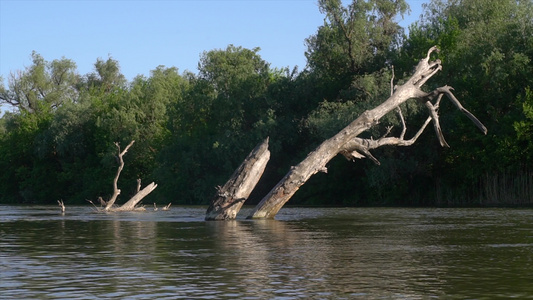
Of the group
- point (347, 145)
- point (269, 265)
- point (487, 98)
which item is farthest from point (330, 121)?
point (269, 265)

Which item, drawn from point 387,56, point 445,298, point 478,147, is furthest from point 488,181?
point 445,298

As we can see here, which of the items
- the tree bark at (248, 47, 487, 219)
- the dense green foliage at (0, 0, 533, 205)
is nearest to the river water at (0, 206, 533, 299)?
the tree bark at (248, 47, 487, 219)

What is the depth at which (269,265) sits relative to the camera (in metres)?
14.5

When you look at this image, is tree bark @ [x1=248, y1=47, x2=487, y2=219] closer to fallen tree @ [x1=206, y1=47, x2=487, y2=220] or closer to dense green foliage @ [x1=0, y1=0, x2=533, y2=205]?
fallen tree @ [x1=206, y1=47, x2=487, y2=220]

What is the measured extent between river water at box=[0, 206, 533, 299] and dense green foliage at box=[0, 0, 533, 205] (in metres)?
35.0

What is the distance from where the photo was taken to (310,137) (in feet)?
238

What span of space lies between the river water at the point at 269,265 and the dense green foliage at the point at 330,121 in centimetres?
3497

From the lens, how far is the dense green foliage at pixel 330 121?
59500 mm

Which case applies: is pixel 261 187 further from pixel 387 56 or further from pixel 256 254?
pixel 256 254

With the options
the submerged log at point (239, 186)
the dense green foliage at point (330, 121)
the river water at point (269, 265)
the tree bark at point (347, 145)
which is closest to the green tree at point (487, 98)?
the dense green foliage at point (330, 121)

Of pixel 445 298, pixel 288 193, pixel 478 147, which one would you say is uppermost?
pixel 478 147

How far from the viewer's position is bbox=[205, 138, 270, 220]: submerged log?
31.6 m

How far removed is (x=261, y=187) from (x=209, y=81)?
12.3 metres

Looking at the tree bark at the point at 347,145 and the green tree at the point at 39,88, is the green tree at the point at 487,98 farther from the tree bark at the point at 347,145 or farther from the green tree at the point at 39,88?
the green tree at the point at 39,88
